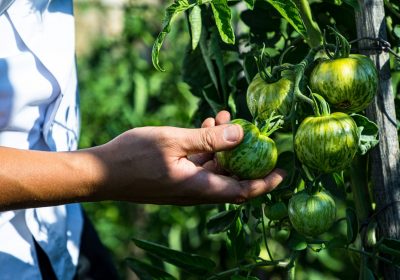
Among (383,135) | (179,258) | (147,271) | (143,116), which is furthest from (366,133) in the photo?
(143,116)

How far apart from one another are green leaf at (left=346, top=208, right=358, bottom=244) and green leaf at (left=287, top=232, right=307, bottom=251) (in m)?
0.07

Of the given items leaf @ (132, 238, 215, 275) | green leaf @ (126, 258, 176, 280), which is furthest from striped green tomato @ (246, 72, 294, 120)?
green leaf @ (126, 258, 176, 280)

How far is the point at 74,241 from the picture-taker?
1.74 m

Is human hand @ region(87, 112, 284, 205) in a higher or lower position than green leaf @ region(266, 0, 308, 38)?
lower

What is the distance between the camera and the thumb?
3.84 ft

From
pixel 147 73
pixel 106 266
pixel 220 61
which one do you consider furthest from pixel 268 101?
pixel 147 73

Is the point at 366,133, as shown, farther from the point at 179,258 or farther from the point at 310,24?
the point at 179,258

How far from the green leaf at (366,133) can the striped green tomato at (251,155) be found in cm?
14

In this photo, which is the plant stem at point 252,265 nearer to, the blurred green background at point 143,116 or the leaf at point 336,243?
the leaf at point 336,243

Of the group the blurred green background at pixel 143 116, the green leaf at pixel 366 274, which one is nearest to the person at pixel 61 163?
the green leaf at pixel 366 274

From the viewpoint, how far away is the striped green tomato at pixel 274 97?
118cm

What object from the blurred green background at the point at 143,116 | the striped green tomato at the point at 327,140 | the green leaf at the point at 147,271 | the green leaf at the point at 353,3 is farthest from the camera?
the blurred green background at the point at 143,116

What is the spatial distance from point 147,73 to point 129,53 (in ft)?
0.75

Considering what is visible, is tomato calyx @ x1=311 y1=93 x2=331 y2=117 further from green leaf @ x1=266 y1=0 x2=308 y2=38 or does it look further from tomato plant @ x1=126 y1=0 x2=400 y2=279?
green leaf @ x1=266 y1=0 x2=308 y2=38
